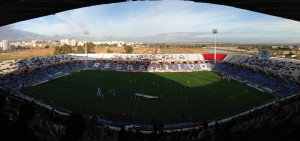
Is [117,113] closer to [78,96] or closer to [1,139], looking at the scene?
[78,96]

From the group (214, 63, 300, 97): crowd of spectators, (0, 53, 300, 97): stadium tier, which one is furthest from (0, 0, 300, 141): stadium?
(0, 53, 300, 97): stadium tier

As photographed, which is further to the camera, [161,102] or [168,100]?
[168,100]

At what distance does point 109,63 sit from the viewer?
53.1 m

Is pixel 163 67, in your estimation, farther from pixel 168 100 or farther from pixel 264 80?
pixel 168 100

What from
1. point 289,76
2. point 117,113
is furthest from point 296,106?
point 289,76

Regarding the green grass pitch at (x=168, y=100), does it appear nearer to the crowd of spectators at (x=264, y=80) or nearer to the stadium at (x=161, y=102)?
the stadium at (x=161, y=102)

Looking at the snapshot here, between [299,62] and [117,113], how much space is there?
35.9 meters

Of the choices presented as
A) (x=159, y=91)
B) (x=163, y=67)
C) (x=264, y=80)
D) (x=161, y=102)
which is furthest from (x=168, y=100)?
(x=163, y=67)

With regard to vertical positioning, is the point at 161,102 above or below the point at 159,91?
below

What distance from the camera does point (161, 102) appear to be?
2148 centimetres

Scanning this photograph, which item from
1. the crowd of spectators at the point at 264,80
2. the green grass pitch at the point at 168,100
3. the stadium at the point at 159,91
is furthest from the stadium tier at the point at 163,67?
the green grass pitch at the point at 168,100

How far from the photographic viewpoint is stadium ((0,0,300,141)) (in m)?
5.00

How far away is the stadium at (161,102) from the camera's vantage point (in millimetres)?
5004

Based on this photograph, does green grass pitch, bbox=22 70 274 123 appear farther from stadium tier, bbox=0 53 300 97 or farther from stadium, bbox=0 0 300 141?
stadium tier, bbox=0 53 300 97
